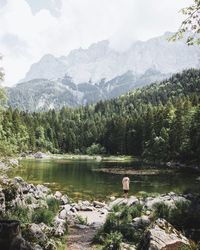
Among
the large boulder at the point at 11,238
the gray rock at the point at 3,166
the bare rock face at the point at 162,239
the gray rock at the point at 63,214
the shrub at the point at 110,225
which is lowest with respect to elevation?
the gray rock at the point at 63,214

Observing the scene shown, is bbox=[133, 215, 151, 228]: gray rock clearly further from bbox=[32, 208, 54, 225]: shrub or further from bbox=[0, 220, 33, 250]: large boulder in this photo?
bbox=[0, 220, 33, 250]: large boulder

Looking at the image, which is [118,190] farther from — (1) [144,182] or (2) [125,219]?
(2) [125,219]

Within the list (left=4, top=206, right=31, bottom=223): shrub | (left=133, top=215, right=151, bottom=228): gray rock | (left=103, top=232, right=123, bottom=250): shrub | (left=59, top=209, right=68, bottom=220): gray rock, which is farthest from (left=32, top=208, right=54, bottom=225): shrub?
(left=103, top=232, right=123, bottom=250): shrub

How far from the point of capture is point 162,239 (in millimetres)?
15281

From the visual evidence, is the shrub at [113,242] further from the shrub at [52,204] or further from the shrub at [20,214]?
the shrub at [52,204]

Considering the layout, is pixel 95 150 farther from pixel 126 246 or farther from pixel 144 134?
pixel 126 246

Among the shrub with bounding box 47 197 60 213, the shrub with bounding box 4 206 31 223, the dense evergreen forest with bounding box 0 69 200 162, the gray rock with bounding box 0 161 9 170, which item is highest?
the dense evergreen forest with bounding box 0 69 200 162

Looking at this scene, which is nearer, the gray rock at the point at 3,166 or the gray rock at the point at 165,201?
the gray rock at the point at 165,201

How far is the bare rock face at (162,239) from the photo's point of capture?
49.1 feet

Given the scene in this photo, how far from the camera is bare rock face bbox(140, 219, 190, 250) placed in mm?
14969

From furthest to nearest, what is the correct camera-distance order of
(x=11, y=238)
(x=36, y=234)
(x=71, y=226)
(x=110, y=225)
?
(x=71, y=226) < (x=110, y=225) < (x=36, y=234) < (x=11, y=238)

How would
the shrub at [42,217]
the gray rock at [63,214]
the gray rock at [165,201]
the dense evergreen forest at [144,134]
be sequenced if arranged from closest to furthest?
the shrub at [42,217]
the gray rock at [165,201]
the gray rock at [63,214]
the dense evergreen forest at [144,134]

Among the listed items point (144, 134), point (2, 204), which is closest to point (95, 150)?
point (144, 134)

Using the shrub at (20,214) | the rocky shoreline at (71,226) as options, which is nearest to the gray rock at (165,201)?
the rocky shoreline at (71,226)
